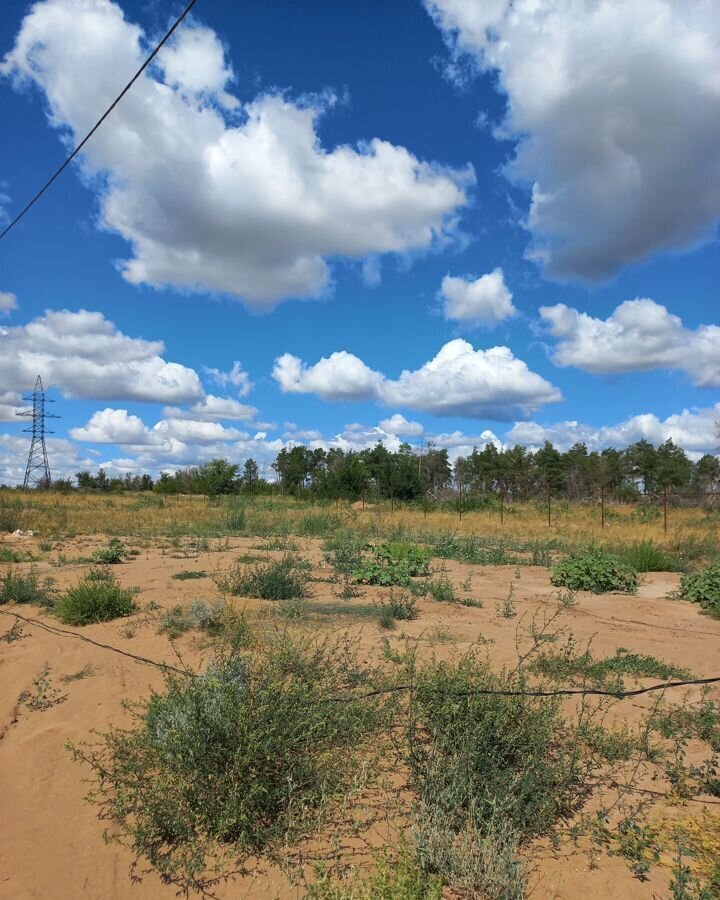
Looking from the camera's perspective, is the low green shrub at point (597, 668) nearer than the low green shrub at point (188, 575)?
Yes

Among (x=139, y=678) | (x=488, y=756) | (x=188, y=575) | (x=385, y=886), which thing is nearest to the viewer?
(x=385, y=886)

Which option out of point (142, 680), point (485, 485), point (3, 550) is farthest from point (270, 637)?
point (485, 485)

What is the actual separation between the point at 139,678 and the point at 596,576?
28.6ft

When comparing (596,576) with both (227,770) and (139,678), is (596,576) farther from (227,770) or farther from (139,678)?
(227,770)

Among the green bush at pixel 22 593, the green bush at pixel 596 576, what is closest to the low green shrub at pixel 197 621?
the green bush at pixel 22 593

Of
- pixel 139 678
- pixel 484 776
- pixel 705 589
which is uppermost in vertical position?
pixel 705 589

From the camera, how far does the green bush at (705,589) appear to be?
10.0m

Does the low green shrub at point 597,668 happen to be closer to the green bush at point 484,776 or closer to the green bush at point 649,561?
the green bush at point 484,776

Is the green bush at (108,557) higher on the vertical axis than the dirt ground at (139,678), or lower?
higher

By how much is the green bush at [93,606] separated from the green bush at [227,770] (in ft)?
12.4

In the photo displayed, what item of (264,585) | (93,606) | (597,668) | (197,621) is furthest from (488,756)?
(93,606)

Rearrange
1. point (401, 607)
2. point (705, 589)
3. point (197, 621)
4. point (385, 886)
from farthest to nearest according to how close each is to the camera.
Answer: point (705, 589), point (401, 607), point (197, 621), point (385, 886)

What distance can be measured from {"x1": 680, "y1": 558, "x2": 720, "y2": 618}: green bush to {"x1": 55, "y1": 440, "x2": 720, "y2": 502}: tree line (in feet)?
92.7

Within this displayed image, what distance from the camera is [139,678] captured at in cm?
612
